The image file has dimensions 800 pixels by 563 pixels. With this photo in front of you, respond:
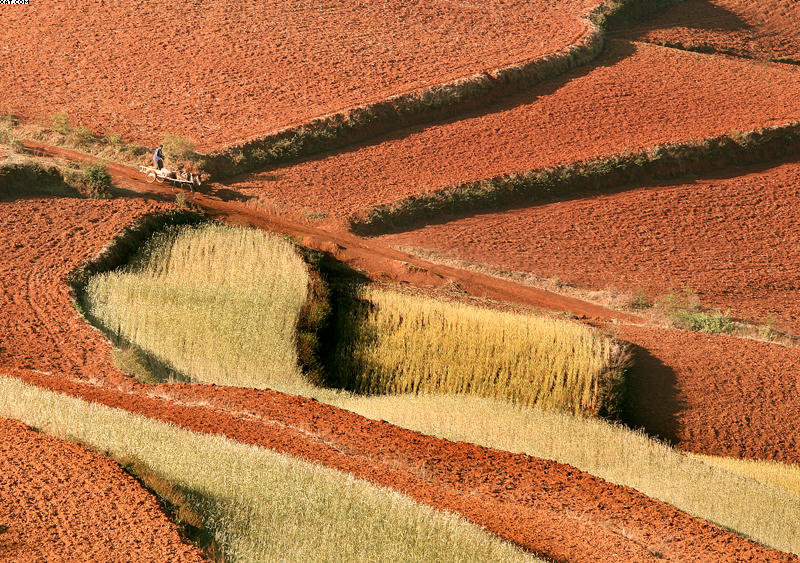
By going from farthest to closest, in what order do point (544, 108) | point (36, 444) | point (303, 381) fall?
point (544, 108)
point (303, 381)
point (36, 444)

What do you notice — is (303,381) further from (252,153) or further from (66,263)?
(252,153)

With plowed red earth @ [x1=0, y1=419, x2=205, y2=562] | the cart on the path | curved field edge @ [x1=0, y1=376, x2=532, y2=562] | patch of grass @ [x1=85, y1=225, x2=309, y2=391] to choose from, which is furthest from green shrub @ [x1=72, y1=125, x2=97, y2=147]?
plowed red earth @ [x1=0, y1=419, x2=205, y2=562]

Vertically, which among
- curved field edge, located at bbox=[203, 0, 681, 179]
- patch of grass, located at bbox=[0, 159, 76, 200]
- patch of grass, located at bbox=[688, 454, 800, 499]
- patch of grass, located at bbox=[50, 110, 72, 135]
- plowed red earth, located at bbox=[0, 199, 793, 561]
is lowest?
patch of grass, located at bbox=[688, 454, 800, 499]

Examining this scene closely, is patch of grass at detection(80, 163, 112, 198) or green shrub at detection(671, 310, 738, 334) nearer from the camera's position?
green shrub at detection(671, 310, 738, 334)

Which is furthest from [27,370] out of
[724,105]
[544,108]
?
[724,105]

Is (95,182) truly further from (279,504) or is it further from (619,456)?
(279,504)

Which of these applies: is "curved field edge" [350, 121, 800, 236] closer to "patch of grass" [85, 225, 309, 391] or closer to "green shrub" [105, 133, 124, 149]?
"patch of grass" [85, 225, 309, 391]

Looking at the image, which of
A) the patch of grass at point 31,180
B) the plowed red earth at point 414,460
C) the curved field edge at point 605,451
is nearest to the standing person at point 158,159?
the patch of grass at point 31,180
